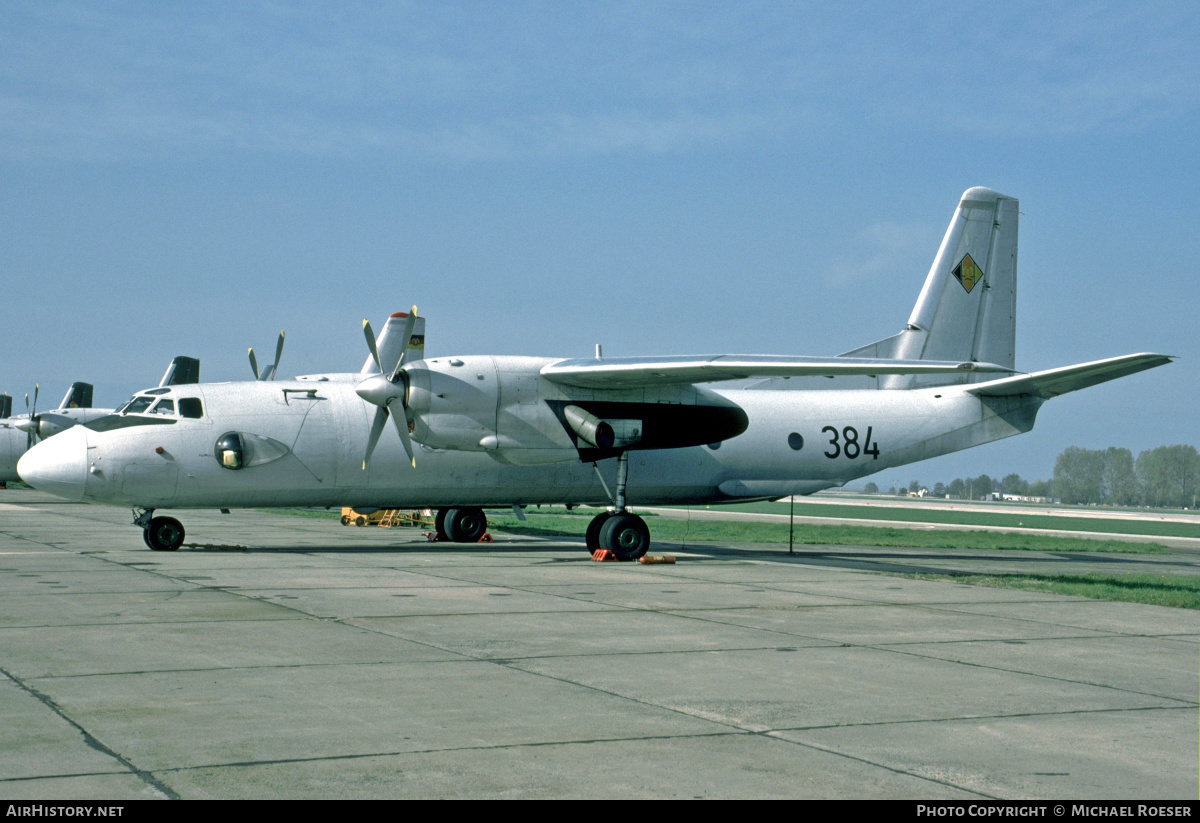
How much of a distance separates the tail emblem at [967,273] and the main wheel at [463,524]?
13.7m

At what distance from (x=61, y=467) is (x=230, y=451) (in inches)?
124

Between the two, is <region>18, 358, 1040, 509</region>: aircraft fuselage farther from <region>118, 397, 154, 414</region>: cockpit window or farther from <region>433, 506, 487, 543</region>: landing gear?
<region>433, 506, 487, 543</region>: landing gear

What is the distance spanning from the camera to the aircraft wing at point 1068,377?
20.6 m

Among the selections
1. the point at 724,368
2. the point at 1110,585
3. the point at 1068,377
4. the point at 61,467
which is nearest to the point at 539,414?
the point at 724,368

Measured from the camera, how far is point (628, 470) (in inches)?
977

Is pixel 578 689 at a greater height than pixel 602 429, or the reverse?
pixel 602 429

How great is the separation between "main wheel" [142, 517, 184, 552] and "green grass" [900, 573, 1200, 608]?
47.7 ft

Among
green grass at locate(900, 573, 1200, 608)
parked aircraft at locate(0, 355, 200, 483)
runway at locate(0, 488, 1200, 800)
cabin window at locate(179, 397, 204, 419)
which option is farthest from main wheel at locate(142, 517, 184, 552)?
parked aircraft at locate(0, 355, 200, 483)

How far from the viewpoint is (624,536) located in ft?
72.6

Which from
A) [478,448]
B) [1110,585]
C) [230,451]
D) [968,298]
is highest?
[968,298]

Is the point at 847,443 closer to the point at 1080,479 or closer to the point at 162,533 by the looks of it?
the point at 162,533
